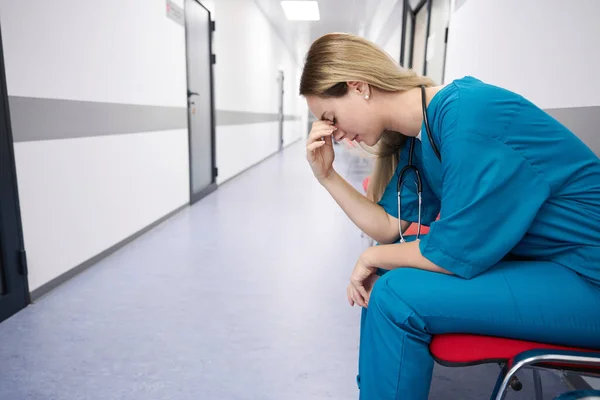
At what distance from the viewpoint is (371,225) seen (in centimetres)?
117

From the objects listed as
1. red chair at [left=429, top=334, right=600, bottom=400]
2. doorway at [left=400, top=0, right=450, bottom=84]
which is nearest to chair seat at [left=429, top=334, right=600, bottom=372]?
red chair at [left=429, top=334, right=600, bottom=400]

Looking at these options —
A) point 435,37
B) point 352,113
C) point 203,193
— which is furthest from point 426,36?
point 352,113

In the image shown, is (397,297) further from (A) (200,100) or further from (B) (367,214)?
(A) (200,100)

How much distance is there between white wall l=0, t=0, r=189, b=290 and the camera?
181 cm

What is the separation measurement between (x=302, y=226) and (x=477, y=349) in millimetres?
2506

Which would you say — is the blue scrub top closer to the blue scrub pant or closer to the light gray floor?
the blue scrub pant

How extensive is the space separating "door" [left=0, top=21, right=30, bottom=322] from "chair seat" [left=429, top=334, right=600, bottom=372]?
1.78 metres

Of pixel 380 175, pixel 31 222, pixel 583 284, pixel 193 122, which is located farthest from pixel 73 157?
pixel 583 284

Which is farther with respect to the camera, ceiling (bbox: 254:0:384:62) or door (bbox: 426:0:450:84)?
ceiling (bbox: 254:0:384:62)

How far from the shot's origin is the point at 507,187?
2.48 feet

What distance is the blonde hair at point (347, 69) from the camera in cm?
93

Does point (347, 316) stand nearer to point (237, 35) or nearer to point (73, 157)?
point (73, 157)

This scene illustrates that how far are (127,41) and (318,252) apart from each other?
6.07 ft

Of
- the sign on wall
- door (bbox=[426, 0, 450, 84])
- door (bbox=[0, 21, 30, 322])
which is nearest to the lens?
door (bbox=[0, 21, 30, 322])
